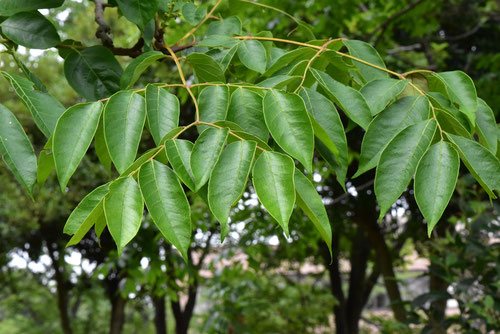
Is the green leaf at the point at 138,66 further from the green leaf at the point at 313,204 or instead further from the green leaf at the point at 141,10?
the green leaf at the point at 313,204

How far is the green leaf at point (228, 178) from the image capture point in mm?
1113

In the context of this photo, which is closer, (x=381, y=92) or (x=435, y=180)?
(x=435, y=180)

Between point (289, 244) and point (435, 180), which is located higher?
point (435, 180)

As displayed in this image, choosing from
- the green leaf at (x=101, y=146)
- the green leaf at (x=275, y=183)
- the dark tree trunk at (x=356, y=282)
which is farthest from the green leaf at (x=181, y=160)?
the dark tree trunk at (x=356, y=282)

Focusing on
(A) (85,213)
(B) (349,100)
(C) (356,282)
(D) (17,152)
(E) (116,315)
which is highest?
(B) (349,100)

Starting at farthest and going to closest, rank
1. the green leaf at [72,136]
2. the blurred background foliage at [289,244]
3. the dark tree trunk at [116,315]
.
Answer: the dark tree trunk at [116,315] < the blurred background foliage at [289,244] < the green leaf at [72,136]

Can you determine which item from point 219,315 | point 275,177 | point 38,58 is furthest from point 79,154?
point 38,58

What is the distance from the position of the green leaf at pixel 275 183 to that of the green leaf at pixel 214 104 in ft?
0.67

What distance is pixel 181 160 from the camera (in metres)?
1.20

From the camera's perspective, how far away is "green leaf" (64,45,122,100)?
1.77 meters

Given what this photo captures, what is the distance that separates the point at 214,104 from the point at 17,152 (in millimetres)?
370

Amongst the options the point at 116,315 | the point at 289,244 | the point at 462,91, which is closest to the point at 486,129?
the point at 462,91

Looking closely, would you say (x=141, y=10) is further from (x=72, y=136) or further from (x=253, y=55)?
(x=72, y=136)

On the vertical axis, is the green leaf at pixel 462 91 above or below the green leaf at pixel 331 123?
above
